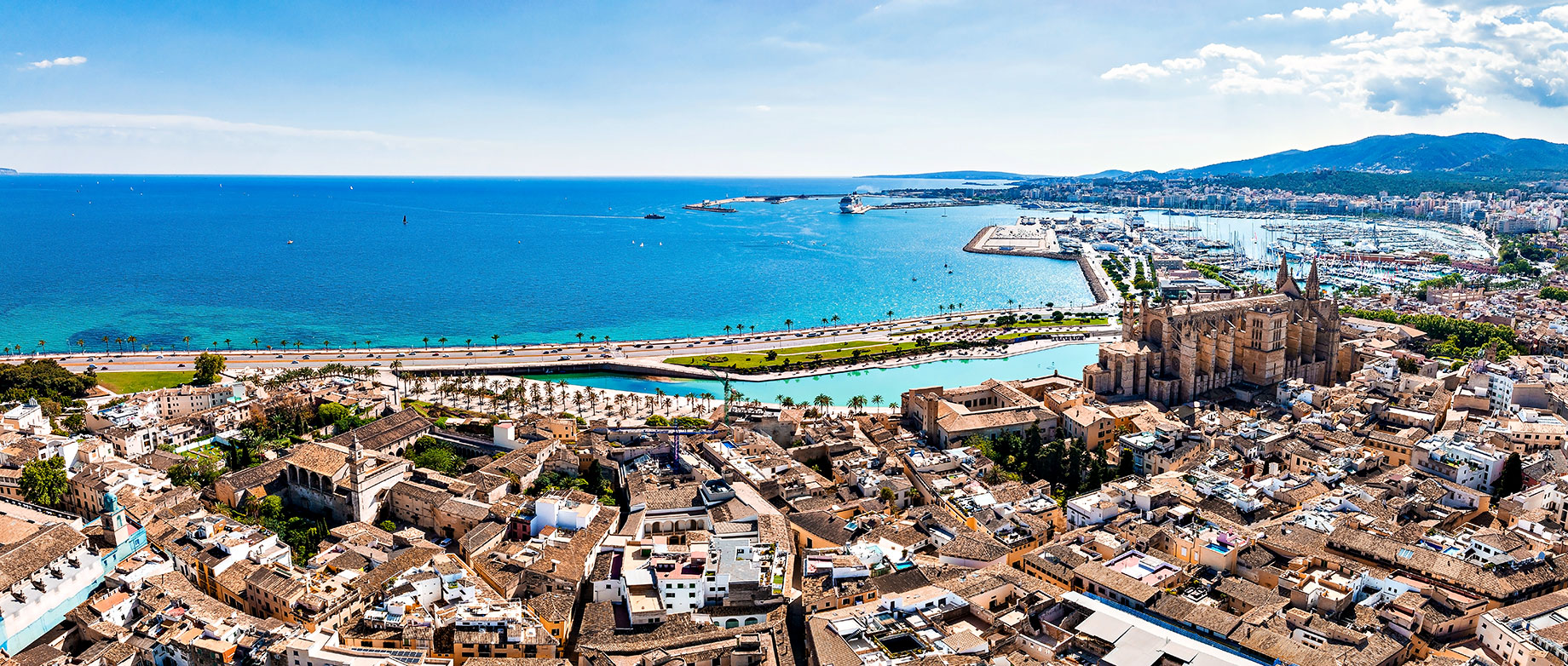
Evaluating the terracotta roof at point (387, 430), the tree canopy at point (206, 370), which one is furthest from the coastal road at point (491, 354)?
the terracotta roof at point (387, 430)

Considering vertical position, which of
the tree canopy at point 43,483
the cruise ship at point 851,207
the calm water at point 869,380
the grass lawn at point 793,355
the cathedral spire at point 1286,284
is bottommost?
the calm water at point 869,380

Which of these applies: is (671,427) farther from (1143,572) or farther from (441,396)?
(1143,572)

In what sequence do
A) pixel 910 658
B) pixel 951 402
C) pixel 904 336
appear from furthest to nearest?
pixel 904 336 < pixel 951 402 < pixel 910 658

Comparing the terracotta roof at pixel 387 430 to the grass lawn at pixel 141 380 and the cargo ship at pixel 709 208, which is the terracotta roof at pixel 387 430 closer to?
the grass lawn at pixel 141 380

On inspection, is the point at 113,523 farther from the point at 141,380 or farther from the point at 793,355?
the point at 793,355

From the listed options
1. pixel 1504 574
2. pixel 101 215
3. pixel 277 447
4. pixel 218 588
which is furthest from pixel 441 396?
pixel 101 215

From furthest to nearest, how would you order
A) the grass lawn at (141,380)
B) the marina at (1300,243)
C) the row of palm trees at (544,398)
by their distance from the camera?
1. the marina at (1300,243)
2. the grass lawn at (141,380)
3. the row of palm trees at (544,398)

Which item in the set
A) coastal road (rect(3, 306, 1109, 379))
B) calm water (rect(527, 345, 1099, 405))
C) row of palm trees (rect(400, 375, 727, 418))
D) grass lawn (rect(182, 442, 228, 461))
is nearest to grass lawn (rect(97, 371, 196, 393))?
coastal road (rect(3, 306, 1109, 379))

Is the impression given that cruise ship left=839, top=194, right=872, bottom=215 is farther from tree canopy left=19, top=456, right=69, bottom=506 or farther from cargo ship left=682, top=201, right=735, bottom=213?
tree canopy left=19, top=456, right=69, bottom=506
